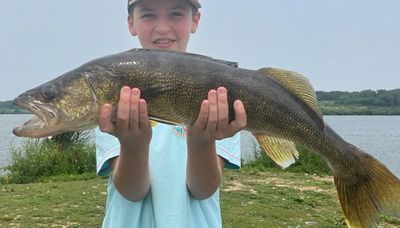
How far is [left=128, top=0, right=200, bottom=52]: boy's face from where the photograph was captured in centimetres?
367

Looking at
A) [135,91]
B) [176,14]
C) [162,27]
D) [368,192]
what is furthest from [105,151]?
[368,192]

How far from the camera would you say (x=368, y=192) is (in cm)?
333

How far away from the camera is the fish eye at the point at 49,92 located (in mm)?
3021

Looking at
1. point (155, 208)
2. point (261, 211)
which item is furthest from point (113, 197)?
point (261, 211)

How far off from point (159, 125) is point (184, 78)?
2.44 feet

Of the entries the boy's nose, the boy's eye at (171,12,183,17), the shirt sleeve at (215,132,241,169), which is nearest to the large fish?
the shirt sleeve at (215,132,241,169)

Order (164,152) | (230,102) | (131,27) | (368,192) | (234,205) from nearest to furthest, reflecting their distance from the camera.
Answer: (230,102), (368,192), (164,152), (131,27), (234,205)

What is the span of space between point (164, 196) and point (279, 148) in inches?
32.3

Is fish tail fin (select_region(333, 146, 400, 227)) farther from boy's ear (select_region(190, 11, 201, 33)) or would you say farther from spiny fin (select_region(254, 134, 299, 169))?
boy's ear (select_region(190, 11, 201, 33))

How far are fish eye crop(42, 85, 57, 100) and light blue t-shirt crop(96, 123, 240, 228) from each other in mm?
685

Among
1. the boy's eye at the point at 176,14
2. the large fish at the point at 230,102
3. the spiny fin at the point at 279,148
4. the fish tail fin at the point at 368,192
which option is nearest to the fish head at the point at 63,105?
the large fish at the point at 230,102

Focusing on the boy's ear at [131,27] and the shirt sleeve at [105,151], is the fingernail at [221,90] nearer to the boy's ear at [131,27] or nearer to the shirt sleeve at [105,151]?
the shirt sleeve at [105,151]

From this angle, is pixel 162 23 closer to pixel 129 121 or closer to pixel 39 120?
pixel 129 121

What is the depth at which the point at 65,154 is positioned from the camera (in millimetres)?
17984
